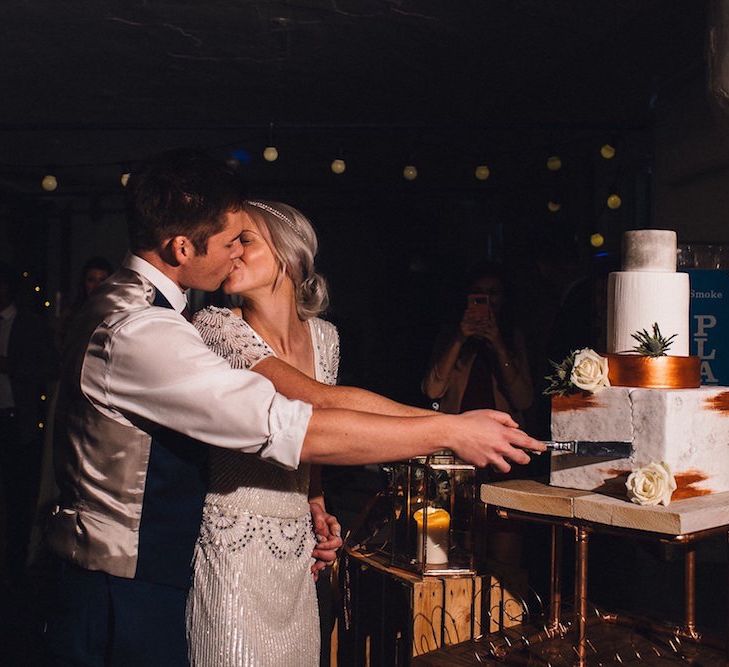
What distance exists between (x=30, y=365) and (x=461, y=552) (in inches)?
137

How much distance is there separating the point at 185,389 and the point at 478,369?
2464 millimetres

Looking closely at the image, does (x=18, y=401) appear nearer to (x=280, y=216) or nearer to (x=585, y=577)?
(x=280, y=216)

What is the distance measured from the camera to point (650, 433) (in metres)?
1.66

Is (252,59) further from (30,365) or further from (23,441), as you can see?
(23,441)

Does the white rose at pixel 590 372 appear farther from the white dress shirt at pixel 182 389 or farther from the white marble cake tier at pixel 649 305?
the white dress shirt at pixel 182 389

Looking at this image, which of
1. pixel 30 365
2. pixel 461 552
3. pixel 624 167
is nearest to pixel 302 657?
pixel 461 552

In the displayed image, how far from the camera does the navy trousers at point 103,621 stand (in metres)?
1.62

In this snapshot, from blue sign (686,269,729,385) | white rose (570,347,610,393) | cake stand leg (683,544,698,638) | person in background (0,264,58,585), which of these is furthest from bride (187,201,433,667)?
person in background (0,264,58,585)

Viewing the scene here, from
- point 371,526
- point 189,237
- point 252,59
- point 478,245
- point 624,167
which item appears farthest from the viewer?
point 478,245

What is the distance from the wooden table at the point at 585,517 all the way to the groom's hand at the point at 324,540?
0.50 metres

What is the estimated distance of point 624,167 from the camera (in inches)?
261

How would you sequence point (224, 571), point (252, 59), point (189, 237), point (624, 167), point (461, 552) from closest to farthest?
1. point (189, 237)
2. point (224, 571)
3. point (461, 552)
4. point (252, 59)
5. point (624, 167)

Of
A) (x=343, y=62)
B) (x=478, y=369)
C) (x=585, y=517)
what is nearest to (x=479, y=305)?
(x=478, y=369)

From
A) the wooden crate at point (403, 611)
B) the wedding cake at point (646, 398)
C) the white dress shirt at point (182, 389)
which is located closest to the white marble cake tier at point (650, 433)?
the wedding cake at point (646, 398)
